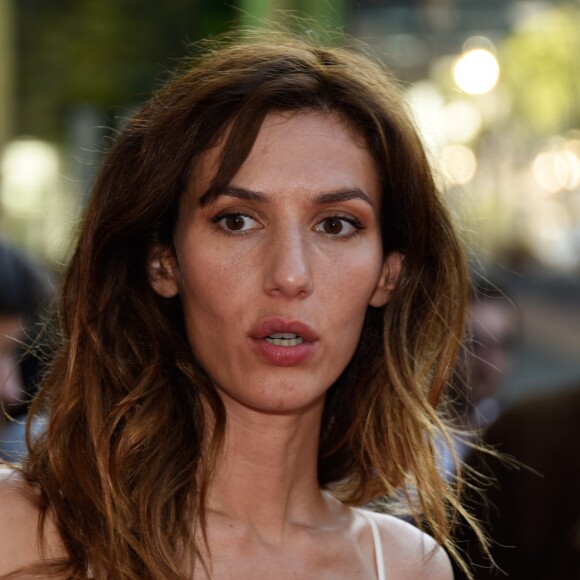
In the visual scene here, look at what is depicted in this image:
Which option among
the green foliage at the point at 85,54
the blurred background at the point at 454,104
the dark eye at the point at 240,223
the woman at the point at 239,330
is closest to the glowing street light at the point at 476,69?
the blurred background at the point at 454,104

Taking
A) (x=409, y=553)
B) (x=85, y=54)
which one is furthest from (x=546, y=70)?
(x=409, y=553)

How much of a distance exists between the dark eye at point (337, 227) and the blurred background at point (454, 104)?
3.70 meters

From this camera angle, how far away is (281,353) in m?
2.69

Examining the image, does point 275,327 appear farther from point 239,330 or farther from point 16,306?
point 16,306

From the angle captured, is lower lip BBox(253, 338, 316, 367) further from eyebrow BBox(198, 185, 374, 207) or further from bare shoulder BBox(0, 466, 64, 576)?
bare shoulder BBox(0, 466, 64, 576)

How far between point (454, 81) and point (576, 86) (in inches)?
45.6

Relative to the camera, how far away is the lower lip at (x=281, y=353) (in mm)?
2688

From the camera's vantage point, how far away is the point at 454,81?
7.18 meters

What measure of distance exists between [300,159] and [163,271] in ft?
1.33

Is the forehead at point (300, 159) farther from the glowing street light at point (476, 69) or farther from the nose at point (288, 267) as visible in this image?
the glowing street light at point (476, 69)

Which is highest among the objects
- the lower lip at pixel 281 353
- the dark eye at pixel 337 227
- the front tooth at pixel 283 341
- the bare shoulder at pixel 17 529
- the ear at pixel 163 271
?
the dark eye at pixel 337 227

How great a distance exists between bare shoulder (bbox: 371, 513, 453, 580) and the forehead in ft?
2.66

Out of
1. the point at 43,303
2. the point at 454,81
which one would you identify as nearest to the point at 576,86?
the point at 454,81

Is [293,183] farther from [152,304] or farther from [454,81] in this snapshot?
[454,81]
